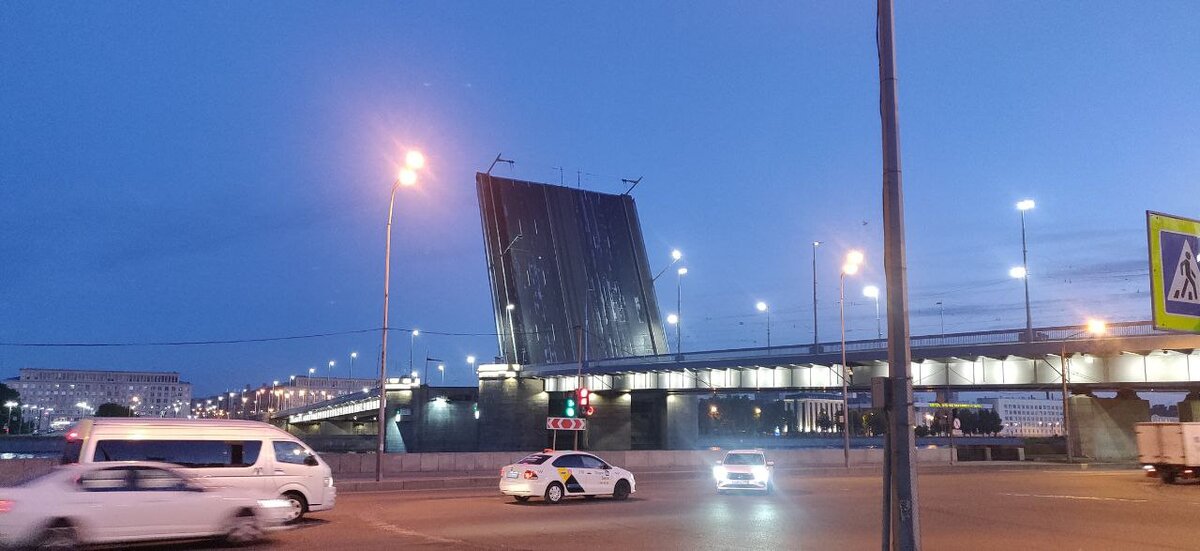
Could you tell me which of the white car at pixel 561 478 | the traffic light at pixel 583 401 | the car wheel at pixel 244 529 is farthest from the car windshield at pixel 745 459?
the car wheel at pixel 244 529

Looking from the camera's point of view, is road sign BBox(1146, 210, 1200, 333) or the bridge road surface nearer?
road sign BBox(1146, 210, 1200, 333)

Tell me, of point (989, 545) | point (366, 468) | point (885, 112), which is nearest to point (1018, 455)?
point (366, 468)

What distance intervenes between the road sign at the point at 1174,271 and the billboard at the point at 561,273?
6826 cm

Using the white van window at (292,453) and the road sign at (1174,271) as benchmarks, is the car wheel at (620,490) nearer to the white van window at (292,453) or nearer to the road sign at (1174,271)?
the white van window at (292,453)

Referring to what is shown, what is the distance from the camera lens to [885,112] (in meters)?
9.96

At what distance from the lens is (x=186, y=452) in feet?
52.7

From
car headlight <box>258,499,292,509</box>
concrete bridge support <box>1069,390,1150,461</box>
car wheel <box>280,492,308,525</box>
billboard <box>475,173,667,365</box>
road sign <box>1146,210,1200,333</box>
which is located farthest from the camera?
billboard <box>475,173,667,365</box>

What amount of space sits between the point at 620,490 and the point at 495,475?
14.0m

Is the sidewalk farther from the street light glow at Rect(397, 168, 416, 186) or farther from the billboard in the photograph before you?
the billboard

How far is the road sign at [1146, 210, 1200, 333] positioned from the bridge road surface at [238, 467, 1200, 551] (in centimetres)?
502

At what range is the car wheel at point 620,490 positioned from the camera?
Result: 24.1 meters

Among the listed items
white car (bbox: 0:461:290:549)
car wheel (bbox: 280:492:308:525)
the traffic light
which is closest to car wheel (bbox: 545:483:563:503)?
car wheel (bbox: 280:492:308:525)

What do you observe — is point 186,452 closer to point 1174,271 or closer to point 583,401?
point 1174,271

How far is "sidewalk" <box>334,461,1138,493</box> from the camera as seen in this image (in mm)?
29900
